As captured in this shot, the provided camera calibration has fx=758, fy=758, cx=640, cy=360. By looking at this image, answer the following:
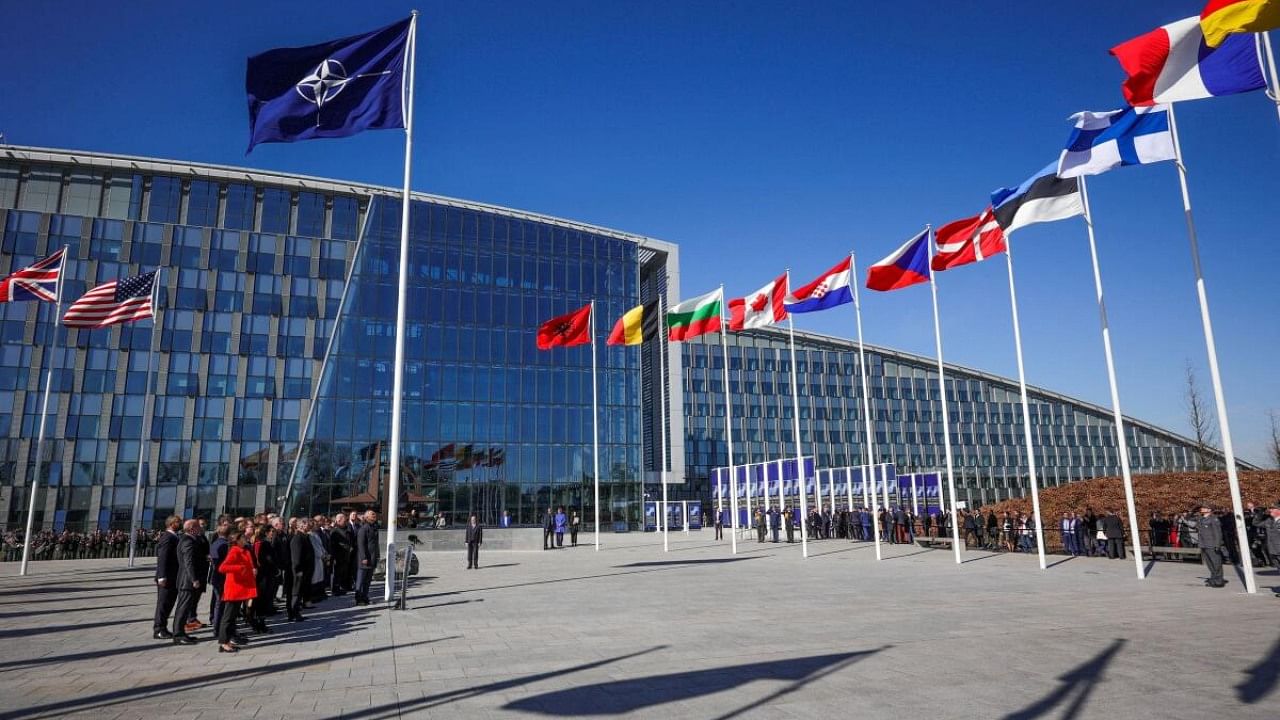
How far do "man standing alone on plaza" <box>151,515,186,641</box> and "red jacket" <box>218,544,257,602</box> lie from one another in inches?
49.7

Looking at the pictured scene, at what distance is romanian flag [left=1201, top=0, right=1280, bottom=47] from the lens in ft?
35.5

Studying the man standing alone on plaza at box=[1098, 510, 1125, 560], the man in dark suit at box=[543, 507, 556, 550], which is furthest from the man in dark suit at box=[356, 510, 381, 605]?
the man standing alone on plaza at box=[1098, 510, 1125, 560]

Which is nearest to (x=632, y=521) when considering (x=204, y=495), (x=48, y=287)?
A: (x=204, y=495)

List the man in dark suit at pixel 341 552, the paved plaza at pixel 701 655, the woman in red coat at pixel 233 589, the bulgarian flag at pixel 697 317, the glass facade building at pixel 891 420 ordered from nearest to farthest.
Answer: the paved plaza at pixel 701 655 < the woman in red coat at pixel 233 589 < the man in dark suit at pixel 341 552 < the bulgarian flag at pixel 697 317 < the glass facade building at pixel 891 420

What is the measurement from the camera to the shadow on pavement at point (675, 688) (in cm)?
702

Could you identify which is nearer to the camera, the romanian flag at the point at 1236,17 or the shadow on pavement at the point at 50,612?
the romanian flag at the point at 1236,17

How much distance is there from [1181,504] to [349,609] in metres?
33.7

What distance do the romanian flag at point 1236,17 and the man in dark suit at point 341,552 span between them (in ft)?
61.5

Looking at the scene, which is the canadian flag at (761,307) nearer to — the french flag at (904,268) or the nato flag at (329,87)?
the french flag at (904,268)

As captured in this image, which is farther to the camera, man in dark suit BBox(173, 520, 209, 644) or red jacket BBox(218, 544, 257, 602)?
man in dark suit BBox(173, 520, 209, 644)

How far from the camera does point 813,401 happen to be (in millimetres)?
92625

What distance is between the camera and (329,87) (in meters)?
15.6

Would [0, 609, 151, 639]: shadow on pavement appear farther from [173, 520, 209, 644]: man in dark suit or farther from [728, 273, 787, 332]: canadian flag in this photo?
[728, 273, 787, 332]: canadian flag

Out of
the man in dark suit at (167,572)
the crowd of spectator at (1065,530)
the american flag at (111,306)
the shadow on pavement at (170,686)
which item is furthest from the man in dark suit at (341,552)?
the crowd of spectator at (1065,530)
